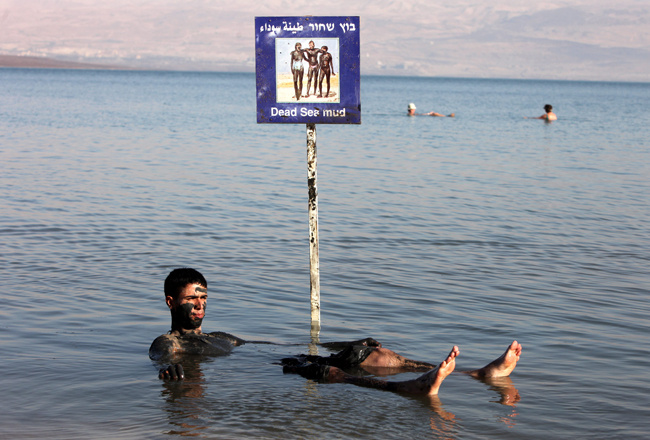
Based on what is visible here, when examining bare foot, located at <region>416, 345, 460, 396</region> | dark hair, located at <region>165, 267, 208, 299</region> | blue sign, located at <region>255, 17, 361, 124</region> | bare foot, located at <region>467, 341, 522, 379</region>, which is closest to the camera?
bare foot, located at <region>416, 345, 460, 396</region>

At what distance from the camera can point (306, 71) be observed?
306 inches

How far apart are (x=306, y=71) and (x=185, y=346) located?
290 centimetres

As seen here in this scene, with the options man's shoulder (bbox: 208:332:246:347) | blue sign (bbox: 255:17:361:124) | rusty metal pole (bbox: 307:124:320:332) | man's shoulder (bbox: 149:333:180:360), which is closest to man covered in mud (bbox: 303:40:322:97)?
blue sign (bbox: 255:17:361:124)

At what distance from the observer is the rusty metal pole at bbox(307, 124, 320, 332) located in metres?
7.99

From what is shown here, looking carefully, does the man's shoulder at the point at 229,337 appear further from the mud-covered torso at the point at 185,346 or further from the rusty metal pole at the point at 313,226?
the rusty metal pole at the point at 313,226

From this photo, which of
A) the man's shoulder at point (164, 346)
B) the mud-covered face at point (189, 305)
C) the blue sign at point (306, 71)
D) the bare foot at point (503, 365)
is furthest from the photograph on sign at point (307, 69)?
the bare foot at point (503, 365)

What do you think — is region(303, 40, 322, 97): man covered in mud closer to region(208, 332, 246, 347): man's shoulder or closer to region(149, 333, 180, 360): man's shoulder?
region(208, 332, 246, 347): man's shoulder

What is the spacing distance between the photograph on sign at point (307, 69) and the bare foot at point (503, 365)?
293cm

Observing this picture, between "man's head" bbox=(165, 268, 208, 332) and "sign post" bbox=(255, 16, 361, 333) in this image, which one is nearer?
"man's head" bbox=(165, 268, 208, 332)

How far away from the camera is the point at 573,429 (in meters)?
5.97

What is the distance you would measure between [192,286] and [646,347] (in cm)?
466

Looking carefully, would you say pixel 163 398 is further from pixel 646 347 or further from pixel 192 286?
pixel 646 347

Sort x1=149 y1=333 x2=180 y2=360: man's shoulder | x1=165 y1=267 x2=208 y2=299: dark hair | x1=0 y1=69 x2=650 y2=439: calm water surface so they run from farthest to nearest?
x1=149 y1=333 x2=180 y2=360: man's shoulder, x1=165 y1=267 x2=208 y2=299: dark hair, x1=0 y1=69 x2=650 y2=439: calm water surface

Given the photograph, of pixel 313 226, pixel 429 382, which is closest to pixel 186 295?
pixel 313 226
